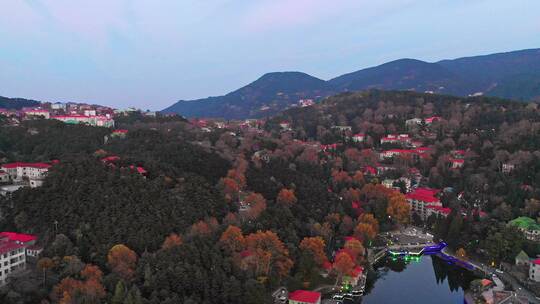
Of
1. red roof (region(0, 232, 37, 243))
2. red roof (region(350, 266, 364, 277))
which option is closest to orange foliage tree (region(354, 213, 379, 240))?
red roof (region(350, 266, 364, 277))

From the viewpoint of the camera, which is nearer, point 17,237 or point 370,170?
point 17,237

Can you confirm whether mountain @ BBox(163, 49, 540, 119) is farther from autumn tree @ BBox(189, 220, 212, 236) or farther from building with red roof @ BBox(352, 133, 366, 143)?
autumn tree @ BBox(189, 220, 212, 236)

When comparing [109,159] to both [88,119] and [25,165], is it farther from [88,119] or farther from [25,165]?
[88,119]

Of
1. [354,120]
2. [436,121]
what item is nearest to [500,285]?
[436,121]

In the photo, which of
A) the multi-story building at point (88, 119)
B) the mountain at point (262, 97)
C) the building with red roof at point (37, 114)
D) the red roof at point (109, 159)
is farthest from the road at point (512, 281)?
the mountain at point (262, 97)

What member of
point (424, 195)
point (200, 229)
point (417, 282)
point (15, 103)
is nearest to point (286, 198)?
point (200, 229)

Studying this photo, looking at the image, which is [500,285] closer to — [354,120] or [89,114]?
[354,120]

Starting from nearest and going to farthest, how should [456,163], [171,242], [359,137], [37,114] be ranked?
[171,242] → [456,163] → [37,114] → [359,137]
